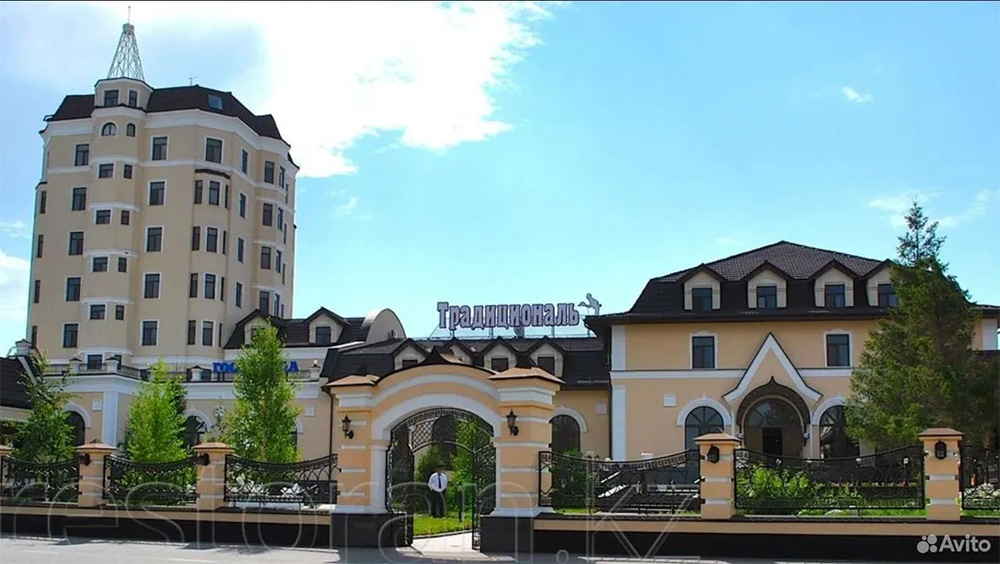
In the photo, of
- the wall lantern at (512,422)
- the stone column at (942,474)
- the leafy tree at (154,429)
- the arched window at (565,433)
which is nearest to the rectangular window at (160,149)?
the leafy tree at (154,429)

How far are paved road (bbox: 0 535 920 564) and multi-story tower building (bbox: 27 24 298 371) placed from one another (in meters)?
31.0

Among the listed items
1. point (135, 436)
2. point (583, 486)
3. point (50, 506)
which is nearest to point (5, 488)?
point (50, 506)

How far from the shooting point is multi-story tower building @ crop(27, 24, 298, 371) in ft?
167

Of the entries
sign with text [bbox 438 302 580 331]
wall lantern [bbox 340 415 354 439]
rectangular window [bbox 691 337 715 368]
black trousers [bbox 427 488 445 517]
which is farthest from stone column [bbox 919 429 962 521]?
sign with text [bbox 438 302 580 331]

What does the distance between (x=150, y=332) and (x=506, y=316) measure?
57.4ft

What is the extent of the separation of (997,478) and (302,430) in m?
30.0

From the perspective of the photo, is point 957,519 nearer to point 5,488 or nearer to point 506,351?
point 5,488

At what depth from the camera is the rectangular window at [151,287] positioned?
51500 millimetres

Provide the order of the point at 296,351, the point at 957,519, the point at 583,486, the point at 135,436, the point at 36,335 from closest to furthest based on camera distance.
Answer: the point at 957,519 → the point at 583,486 → the point at 135,436 → the point at 296,351 → the point at 36,335

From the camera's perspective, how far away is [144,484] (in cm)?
2223

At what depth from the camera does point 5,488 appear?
78.1 feet

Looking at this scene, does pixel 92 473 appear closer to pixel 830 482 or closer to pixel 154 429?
pixel 154 429

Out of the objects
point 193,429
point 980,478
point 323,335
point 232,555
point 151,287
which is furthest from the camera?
point 151,287


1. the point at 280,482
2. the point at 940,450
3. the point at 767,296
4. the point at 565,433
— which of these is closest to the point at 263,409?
the point at 280,482
